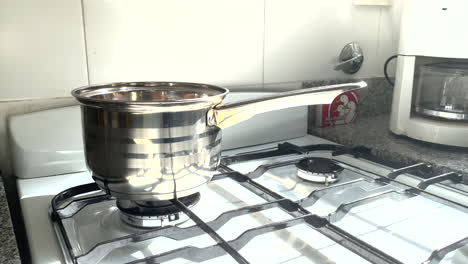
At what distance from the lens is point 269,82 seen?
0.88 m

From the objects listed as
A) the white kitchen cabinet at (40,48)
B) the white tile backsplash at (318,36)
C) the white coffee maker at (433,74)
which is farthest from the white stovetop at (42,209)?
the white coffee maker at (433,74)

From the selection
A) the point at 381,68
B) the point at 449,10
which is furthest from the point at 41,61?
the point at 381,68

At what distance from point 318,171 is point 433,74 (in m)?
0.36

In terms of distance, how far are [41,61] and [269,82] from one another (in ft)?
1.43

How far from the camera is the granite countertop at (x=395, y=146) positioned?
27.9 inches

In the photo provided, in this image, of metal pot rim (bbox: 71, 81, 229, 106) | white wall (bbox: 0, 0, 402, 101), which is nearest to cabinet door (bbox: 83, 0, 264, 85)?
white wall (bbox: 0, 0, 402, 101)

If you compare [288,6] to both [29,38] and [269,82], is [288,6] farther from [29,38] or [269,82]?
[29,38]

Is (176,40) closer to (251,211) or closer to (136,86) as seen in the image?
(136,86)

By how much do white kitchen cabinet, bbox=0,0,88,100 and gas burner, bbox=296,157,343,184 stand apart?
389 mm

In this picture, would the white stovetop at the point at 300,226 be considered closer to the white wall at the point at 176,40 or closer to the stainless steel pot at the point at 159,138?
the stainless steel pot at the point at 159,138

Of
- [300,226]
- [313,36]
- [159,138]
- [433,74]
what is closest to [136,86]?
[159,138]

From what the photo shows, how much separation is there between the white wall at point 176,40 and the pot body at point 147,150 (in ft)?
0.80

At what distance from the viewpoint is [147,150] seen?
17.3 inches

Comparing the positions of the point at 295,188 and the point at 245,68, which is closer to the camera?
the point at 295,188
